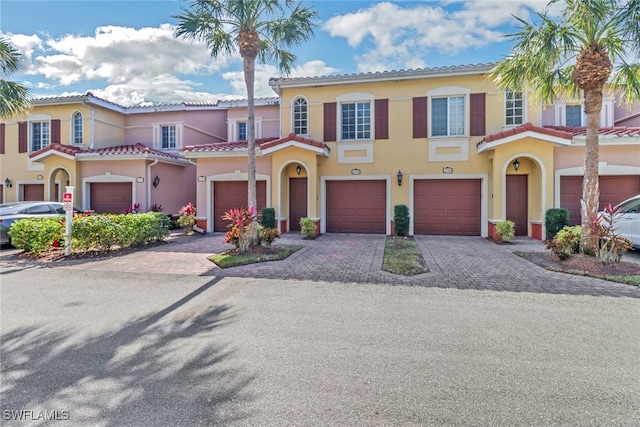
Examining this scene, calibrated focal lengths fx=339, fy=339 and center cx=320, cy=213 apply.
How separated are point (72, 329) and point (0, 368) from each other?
3.36 feet

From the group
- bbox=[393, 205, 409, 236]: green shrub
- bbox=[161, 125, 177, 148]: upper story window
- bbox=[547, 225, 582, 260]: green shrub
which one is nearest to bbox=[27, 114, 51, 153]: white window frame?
bbox=[161, 125, 177, 148]: upper story window

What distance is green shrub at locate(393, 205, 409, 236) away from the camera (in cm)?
1352

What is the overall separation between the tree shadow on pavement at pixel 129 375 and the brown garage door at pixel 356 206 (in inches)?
419

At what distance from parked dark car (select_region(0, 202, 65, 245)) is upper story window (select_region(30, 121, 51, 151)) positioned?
7638 millimetres

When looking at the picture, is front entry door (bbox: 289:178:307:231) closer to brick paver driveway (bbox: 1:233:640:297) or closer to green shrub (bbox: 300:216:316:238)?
green shrub (bbox: 300:216:316:238)

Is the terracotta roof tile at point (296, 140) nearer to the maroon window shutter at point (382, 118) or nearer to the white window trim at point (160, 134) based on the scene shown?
the maroon window shutter at point (382, 118)

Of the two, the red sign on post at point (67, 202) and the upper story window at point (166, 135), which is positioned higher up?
the upper story window at point (166, 135)

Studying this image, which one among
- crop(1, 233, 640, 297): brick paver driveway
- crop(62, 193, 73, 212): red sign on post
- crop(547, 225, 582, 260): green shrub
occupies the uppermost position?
crop(62, 193, 73, 212): red sign on post

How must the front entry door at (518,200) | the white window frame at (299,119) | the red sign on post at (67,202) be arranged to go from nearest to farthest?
the red sign on post at (67,202) → the front entry door at (518,200) → the white window frame at (299,119)

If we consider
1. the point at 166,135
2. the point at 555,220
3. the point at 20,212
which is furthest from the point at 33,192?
the point at 555,220

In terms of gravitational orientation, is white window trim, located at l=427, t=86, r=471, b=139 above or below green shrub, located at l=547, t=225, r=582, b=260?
above

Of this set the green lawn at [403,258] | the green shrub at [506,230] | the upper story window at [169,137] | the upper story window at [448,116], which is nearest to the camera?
the green lawn at [403,258]

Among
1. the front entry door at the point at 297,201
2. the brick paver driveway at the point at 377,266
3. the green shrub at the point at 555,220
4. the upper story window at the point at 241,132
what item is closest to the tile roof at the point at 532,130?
the green shrub at the point at 555,220

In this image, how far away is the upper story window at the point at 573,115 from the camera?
1503 centimetres
